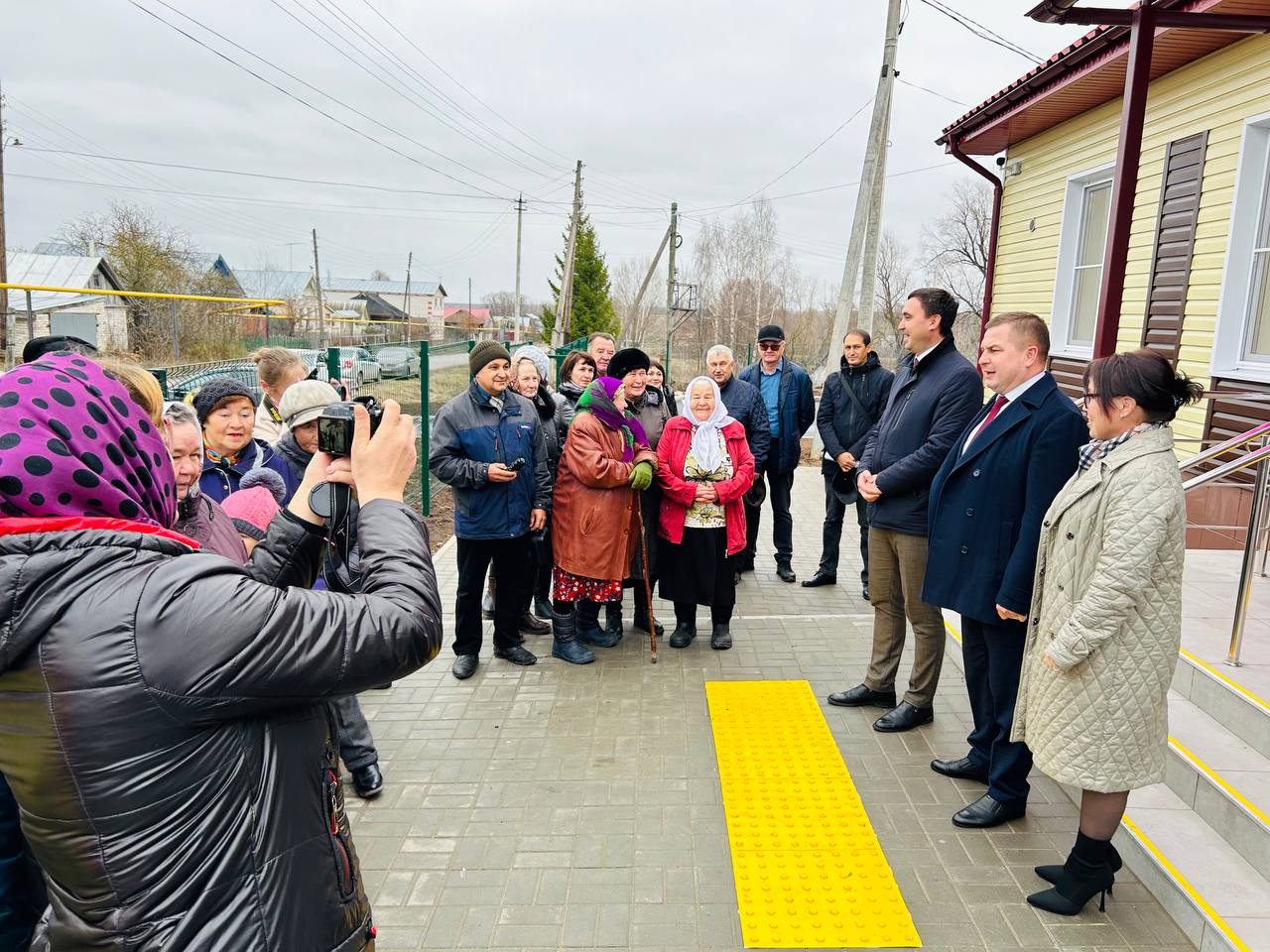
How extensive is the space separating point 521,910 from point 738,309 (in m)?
43.8

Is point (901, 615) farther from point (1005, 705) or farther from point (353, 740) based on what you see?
point (353, 740)

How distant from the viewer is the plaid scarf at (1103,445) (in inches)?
106

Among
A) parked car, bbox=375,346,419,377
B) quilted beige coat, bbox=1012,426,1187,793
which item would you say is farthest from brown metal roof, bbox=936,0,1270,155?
parked car, bbox=375,346,419,377

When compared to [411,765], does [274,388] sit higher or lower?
higher

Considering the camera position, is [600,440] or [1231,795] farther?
[600,440]

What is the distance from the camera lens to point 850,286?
41.7 feet

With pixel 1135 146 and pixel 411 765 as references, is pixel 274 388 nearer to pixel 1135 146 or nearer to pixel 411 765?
pixel 411 765

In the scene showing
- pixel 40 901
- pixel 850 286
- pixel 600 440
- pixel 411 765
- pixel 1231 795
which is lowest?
pixel 411 765

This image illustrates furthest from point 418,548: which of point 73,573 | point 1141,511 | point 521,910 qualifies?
point 1141,511

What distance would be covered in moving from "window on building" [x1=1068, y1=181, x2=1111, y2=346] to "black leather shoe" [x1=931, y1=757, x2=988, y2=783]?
646 centimetres

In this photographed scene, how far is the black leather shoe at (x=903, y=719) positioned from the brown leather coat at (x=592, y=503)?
70.8 inches

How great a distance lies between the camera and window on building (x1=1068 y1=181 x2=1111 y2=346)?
28.3 ft

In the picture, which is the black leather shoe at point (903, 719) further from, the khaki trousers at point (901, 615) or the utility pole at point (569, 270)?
the utility pole at point (569, 270)

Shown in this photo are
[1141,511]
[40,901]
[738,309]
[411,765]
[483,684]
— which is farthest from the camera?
[738,309]
